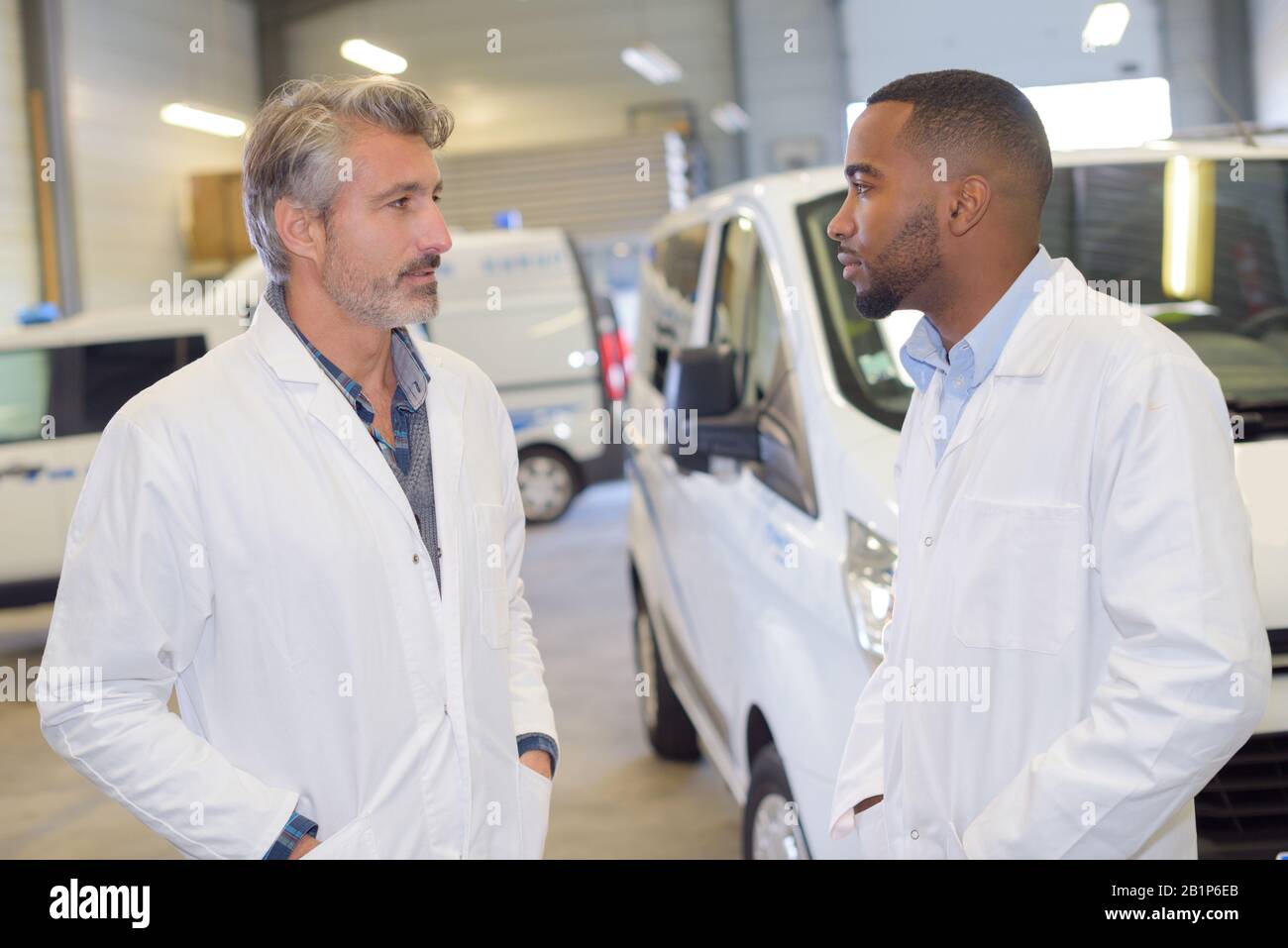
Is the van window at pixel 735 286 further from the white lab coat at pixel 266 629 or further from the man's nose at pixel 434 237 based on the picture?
the white lab coat at pixel 266 629

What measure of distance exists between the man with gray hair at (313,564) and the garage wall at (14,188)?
10.7 metres

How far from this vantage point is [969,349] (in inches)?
55.4

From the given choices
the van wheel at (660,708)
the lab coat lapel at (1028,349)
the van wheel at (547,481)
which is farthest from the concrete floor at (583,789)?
the van wheel at (547,481)

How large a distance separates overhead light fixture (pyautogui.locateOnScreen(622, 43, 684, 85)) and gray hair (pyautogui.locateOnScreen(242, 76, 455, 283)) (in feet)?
38.6

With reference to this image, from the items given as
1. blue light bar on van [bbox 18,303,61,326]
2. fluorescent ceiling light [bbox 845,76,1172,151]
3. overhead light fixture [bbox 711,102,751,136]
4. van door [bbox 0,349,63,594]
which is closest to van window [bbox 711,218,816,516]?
fluorescent ceiling light [bbox 845,76,1172,151]

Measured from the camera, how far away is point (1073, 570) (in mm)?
1230

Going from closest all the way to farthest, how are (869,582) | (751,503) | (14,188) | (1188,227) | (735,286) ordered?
(869,582) < (751,503) < (1188,227) < (735,286) < (14,188)

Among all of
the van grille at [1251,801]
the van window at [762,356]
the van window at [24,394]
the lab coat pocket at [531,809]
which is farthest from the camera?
the van window at [24,394]

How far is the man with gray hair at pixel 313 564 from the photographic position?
52.7 inches

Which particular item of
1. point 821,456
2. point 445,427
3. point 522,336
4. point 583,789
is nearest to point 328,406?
point 445,427

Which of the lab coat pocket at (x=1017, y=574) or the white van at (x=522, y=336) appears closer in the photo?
the lab coat pocket at (x=1017, y=574)

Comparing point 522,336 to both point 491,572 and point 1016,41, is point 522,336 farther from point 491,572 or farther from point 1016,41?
point 491,572

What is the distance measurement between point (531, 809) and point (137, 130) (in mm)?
12905

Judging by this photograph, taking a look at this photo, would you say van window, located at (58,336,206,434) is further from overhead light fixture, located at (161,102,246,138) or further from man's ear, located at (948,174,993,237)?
overhead light fixture, located at (161,102,246,138)
